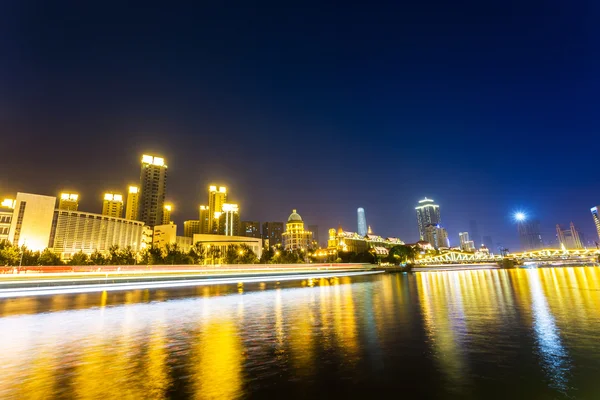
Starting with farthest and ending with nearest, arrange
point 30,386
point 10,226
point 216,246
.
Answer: point 216,246, point 10,226, point 30,386

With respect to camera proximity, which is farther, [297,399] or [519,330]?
[519,330]

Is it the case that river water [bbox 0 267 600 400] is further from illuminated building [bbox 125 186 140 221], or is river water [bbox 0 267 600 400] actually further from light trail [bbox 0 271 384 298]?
illuminated building [bbox 125 186 140 221]

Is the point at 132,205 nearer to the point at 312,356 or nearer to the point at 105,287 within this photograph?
the point at 105,287

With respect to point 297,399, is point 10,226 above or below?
above

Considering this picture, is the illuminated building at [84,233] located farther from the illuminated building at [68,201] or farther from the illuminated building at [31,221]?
the illuminated building at [68,201]

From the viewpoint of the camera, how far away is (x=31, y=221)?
10362cm

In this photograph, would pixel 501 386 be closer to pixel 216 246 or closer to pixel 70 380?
pixel 70 380

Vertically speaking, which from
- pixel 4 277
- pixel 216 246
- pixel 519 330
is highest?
pixel 216 246

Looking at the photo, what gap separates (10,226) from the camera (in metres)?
101

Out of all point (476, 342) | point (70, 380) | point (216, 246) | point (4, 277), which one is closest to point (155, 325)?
point (70, 380)

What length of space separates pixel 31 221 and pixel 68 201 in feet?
314

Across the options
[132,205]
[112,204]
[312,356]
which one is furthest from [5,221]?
[312,356]

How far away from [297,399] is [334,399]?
29.4 inches

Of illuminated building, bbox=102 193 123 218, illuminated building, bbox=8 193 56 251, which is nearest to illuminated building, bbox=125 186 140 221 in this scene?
illuminated building, bbox=102 193 123 218
